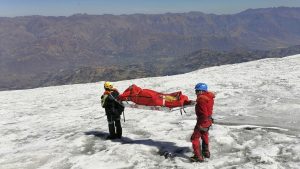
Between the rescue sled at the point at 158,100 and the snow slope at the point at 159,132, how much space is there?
4.24 ft

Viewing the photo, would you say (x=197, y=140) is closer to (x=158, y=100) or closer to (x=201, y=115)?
(x=201, y=115)

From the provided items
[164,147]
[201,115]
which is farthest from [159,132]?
[201,115]

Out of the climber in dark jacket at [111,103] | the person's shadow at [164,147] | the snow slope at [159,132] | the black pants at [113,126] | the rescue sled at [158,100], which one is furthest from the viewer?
the black pants at [113,126]

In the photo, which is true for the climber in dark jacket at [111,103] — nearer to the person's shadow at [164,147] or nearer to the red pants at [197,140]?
the person's shadow at [164,147]

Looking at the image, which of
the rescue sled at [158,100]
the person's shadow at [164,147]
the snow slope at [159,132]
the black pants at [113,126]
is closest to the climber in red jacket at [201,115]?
the snow slope at [159,132]

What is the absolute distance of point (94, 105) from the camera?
73.6 ft

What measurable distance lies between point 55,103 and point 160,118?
407 inches

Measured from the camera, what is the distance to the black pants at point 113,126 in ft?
44.7

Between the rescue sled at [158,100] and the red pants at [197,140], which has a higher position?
the rescue sled at [158,100]

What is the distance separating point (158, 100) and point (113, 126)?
223cm

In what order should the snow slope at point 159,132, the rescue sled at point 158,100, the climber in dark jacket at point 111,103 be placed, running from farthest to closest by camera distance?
the climber in dark jacket at point 111,103, the rescue sled at point 158,100, the snow slope at point 159,132

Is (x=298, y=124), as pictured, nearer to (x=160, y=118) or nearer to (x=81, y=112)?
(x=160, y=118)

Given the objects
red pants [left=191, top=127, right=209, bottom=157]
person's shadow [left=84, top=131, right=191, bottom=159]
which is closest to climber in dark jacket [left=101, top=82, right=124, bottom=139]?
person's shadow [left=84, top=131, right=191, bottom=159]

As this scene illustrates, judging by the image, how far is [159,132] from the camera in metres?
14.4
